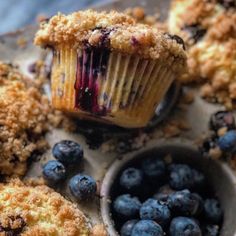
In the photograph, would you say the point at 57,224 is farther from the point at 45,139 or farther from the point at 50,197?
the point at 45,139

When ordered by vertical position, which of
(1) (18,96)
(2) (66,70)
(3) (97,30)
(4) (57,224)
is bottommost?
(4) (57,224)

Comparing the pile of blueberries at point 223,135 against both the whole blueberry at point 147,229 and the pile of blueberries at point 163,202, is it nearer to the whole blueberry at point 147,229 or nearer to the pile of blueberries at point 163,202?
the pile of blueberries at point 163,202

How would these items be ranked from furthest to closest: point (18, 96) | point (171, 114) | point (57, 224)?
1. point (171, 114)
2. point (18, 96)
3. point (57, 224)

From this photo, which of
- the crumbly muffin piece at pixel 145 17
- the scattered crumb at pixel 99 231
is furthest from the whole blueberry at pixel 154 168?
the crumbly muffin piece at pixel 145 17

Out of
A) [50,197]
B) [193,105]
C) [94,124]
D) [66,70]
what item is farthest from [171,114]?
[50,197]

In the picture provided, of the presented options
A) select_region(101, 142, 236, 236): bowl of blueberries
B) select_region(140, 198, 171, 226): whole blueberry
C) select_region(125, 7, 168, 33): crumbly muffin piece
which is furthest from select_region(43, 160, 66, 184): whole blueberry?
select_region(125, 7, 168, 33): crumbly muffin piece
